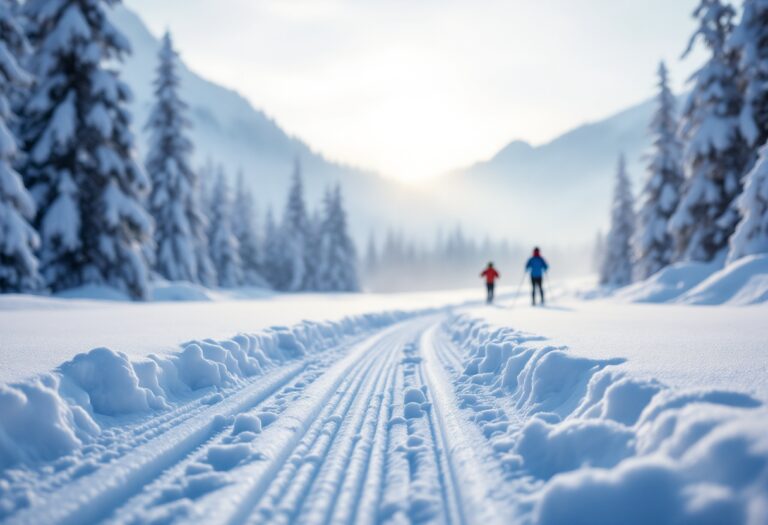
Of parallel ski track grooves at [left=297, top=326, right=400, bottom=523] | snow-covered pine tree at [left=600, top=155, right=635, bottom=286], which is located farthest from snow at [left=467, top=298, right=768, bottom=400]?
snow-covered pine tree at [left=600, top=155, right=635, bottom=286]

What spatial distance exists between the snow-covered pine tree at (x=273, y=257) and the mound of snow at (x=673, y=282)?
3506cm

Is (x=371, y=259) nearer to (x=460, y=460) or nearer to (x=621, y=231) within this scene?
(x=621, y=231)

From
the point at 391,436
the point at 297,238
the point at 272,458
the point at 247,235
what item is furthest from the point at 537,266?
the point at 247,235

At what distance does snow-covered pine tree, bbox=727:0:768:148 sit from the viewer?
51.5 feet

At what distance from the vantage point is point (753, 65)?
1583 cm

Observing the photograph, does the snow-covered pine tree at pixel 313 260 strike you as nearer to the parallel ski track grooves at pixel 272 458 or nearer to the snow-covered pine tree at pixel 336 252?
the snow-covered pine tree at pixel 336 252

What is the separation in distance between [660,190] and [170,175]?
2918 centimetres

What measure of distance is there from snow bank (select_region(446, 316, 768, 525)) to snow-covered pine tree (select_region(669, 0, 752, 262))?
17.5m

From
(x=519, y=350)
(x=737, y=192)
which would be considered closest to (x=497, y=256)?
(x=737, y=192)

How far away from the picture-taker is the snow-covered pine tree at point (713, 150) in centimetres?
1758

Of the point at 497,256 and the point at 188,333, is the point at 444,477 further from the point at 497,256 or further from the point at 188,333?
the point at 497,256

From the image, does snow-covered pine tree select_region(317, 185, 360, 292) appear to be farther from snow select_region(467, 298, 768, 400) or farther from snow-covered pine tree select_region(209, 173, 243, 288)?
snow select_region(467, 298, 768, 400)

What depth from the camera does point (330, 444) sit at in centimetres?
359

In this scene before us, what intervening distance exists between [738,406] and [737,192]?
64.0 feet
